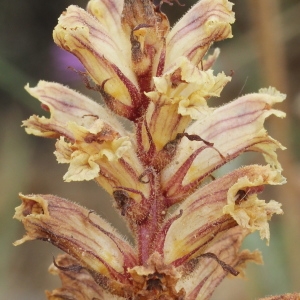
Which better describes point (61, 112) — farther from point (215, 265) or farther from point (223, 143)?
point (215, 265)

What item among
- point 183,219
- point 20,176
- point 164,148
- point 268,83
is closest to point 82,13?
point 164,148

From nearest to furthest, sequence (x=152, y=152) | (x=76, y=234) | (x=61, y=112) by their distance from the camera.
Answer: (x=152, y=152)
(x=76, y=234)
(x=61, y=112)

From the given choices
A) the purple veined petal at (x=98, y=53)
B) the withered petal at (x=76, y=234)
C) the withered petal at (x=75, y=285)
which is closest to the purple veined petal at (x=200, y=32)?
the purple veined petal at (x=98, y=53)

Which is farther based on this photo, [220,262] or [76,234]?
[76,234]

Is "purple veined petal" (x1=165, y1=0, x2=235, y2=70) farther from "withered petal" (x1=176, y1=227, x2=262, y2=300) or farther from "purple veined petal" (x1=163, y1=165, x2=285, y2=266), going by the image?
"withered petal" (x1=176, y1=227, x2=262, y2=300)

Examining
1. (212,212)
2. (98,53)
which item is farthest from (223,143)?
(98,53)

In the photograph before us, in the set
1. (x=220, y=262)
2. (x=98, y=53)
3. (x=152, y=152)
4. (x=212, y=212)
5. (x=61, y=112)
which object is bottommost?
(x=220, y=262)

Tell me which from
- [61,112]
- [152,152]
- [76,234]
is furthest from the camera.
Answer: [61,112]

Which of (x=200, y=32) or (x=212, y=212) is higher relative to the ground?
(x=200, y=32)
